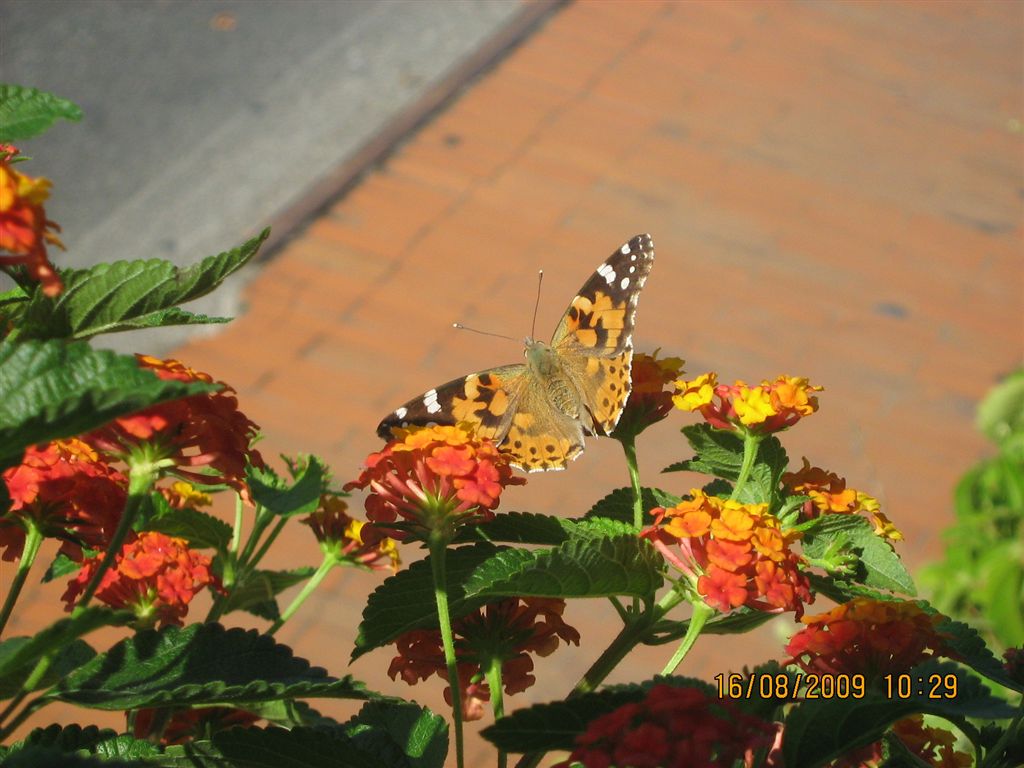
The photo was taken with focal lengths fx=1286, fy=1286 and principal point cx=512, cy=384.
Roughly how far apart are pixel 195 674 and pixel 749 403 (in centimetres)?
51

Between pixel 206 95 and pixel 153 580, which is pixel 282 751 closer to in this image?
pixel 153 580

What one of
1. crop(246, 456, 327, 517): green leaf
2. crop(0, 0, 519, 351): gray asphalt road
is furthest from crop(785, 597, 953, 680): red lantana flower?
crop(0, 0, 519, 351): gray asphalt road

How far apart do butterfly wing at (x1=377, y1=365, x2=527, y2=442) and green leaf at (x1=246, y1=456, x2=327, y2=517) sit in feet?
0.83

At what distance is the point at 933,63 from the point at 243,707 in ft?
15.1

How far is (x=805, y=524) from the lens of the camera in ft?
3.40

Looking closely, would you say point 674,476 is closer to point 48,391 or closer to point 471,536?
point 471,536

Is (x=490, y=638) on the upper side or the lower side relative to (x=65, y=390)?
lower

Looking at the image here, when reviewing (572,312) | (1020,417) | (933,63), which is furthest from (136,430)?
(933,63)

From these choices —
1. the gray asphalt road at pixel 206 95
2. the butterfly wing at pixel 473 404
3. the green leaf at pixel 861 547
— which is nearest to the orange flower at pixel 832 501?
the green leaf at pixel 861 547

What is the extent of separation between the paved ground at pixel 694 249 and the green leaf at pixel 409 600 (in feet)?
5.68

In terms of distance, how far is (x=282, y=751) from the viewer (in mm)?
837

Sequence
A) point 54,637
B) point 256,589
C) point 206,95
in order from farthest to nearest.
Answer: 1. point 206,95
2. point 256,589
3. point 54,637

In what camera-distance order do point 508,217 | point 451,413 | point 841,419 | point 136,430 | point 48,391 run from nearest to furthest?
point 48,391 → point 136,430 → point 451,413 → point 841,419 → point 508,217

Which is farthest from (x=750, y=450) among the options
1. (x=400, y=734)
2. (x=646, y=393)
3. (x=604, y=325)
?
(x=604, y=325)
